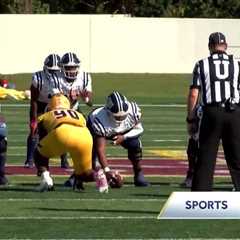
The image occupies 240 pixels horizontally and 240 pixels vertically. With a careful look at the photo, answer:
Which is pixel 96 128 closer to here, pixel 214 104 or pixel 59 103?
pixel 59 103

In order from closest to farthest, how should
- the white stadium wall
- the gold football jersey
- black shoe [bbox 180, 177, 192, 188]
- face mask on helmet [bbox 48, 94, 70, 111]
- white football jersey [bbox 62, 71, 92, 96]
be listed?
the gold football jersey < face mask on helmet [bbox 48, 94, 70, 111] < black shoe [bbox 180, 177, 192, 188] < white football jersey [bbox 62, 71, 92, 96] < the white stadium wall

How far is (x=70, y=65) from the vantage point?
531 inches

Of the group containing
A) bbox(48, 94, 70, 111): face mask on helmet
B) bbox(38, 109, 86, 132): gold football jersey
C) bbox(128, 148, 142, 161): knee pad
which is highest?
bbox(48, 94, 70, 111): face mask on helmet

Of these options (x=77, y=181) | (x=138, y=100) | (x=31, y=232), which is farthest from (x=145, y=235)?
(x=138, y=100)

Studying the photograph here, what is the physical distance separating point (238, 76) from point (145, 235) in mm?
2239

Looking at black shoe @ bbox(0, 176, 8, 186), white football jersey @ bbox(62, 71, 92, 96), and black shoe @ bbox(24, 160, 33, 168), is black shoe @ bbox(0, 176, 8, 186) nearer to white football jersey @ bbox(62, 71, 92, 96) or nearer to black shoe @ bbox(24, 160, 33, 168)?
white football jersey @ bbox(62, 71, 92, 96)

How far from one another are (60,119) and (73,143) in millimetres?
395

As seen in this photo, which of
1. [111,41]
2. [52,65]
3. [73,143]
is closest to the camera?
[73,143]

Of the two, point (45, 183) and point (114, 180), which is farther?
point (114, 180)

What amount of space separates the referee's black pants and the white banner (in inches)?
39.4

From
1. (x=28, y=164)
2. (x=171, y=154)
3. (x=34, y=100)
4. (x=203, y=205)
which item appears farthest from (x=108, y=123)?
(x=171, y=154)

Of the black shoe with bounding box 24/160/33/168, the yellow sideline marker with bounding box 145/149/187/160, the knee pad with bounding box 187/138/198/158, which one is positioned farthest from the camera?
the yellow sideline marker with bounding box 145/149/187/160

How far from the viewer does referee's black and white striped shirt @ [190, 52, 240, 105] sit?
10711 mm

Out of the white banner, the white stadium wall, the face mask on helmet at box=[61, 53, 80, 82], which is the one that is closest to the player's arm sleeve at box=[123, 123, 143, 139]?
the face mask on helmet at box=[61, 53, 80, 82]
